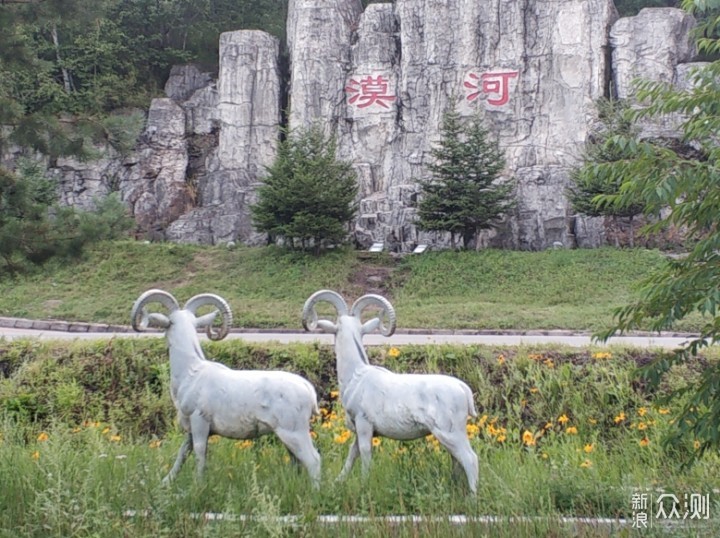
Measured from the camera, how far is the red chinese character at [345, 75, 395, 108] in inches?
879

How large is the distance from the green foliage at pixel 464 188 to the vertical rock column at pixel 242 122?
5554 millimetres

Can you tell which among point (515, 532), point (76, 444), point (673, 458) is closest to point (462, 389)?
point (515, 532)

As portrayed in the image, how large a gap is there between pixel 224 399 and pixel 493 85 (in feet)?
61.3

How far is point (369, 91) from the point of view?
22422 millimetres

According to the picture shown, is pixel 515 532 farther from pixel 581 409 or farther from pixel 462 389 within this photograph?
pixel 581 409

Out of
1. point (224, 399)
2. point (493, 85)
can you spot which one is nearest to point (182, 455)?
point (224, 399)

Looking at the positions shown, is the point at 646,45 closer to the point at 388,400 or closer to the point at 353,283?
the point at 353,283

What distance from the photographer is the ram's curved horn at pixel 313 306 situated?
471 centimetres

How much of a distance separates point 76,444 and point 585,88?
1896 cm

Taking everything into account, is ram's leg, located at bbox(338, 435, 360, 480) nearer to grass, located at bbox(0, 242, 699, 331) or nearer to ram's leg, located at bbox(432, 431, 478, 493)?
ram's leg, located at bbox(432, 431, 478, 493)

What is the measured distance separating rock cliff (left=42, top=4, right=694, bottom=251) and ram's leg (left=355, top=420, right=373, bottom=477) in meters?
15.9

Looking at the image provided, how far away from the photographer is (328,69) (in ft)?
73.6

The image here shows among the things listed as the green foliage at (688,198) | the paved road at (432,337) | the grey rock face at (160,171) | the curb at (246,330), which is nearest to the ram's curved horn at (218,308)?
the green foliage at (688,198)

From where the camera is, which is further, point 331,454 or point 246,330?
point 246,330
